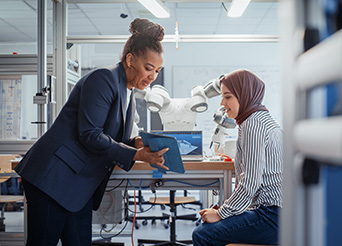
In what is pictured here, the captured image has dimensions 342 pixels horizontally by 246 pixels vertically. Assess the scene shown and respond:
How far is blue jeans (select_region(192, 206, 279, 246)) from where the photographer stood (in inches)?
53.9

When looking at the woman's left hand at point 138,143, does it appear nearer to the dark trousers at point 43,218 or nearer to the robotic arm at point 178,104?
the dark trousers at point 43,218

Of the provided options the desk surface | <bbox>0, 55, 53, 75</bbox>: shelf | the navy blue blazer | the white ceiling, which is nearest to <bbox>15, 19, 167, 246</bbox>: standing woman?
the navy blue blazer

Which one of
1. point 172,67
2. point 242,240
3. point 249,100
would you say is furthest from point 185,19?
point 242,240

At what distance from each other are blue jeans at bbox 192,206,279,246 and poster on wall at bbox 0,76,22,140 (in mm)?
1792

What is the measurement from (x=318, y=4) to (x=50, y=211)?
1.21 meters

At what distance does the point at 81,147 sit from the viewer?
1357 millimetres

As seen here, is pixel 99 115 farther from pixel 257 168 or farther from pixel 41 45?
pixel 41 45

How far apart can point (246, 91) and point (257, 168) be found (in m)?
0.39

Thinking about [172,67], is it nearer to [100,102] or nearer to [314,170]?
[100,102]

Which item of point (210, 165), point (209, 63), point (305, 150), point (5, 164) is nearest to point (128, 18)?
point (209, 63)

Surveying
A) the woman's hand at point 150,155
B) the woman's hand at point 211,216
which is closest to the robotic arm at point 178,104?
the woman's hand at point 150,155

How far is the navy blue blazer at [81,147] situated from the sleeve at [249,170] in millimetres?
464

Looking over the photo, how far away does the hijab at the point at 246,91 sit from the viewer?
61.5 inches

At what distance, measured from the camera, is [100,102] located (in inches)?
52.6
